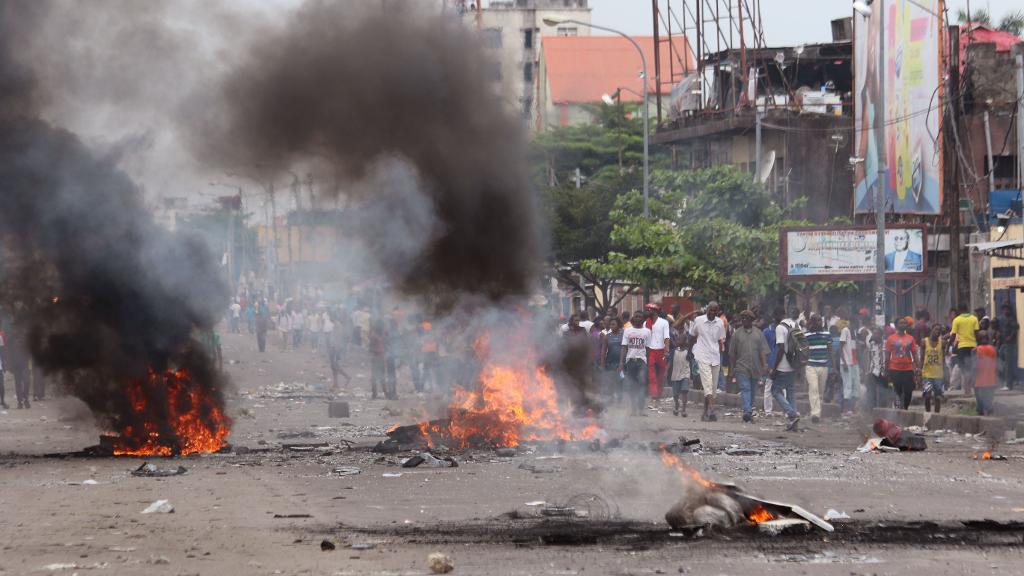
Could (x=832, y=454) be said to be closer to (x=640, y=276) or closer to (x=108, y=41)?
(x=108, y=41)

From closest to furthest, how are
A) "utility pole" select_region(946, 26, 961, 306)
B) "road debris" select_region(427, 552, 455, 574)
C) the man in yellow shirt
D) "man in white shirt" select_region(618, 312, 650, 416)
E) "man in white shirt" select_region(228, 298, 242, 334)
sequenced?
"road debris" select_region(427, 552, 455, 574) → "man in white shirt" select_region(618, 312, 650, 416) → the man in yellow shirt → "utility pole" select_region(946, 26, 961, 306) → "man in white shirt" select_region(228, 298, 242, 334)

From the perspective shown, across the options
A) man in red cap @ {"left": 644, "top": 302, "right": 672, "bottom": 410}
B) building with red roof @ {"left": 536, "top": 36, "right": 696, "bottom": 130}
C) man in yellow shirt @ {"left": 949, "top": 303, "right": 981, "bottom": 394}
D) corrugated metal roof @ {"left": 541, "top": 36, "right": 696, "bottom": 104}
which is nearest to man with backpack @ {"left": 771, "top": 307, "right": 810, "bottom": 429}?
man in red cap @ {"left": 644, "top": 302, "right": 672, "bottom": 410}

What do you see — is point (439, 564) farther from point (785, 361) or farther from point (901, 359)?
point (901, 359)

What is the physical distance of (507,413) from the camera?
15109 mm

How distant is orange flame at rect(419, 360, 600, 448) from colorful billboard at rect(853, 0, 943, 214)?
39.0 ft

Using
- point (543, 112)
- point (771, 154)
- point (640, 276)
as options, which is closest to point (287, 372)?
point (640, 276)

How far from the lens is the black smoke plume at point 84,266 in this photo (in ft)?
46.9

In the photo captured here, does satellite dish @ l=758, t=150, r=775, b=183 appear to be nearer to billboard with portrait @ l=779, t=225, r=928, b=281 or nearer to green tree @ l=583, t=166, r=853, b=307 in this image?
green tree @ l=583, t=166, r=853, b=307

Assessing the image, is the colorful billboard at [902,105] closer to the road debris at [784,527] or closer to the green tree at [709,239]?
the green tree at [709,239]

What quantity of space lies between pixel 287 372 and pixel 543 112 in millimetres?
40344

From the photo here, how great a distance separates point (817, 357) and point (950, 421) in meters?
1.98

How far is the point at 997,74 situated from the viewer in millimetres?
33125

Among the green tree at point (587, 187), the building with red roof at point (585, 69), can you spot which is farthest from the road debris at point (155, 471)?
the building with red roof at point (585, 69)

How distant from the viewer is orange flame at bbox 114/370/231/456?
14555 millimetres
